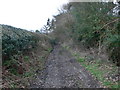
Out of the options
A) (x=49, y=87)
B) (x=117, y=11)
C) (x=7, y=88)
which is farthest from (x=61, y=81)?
(x=117, y=11)

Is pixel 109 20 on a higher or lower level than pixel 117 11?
lower

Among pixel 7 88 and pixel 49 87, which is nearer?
pixel 7 88

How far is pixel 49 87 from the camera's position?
340 inches

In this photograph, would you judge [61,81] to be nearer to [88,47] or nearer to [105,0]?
[105,0]

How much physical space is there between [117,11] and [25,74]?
6.26 m

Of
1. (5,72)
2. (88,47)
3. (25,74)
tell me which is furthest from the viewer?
(88,47)

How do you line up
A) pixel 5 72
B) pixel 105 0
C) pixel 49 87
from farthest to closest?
pixel 105 0, pixel 5 72, pixel 49 87

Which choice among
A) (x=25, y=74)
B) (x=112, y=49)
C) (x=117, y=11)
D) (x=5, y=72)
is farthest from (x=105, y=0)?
(x=5, y=72)

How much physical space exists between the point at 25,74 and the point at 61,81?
7.40ft

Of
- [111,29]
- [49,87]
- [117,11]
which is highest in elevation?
[117,11]

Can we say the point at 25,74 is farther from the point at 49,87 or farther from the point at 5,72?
the point at 49,87

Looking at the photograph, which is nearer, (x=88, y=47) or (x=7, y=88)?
(x=7, y=88)

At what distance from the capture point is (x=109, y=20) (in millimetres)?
9578

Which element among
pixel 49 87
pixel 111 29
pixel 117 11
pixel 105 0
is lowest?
pixel 49 87
